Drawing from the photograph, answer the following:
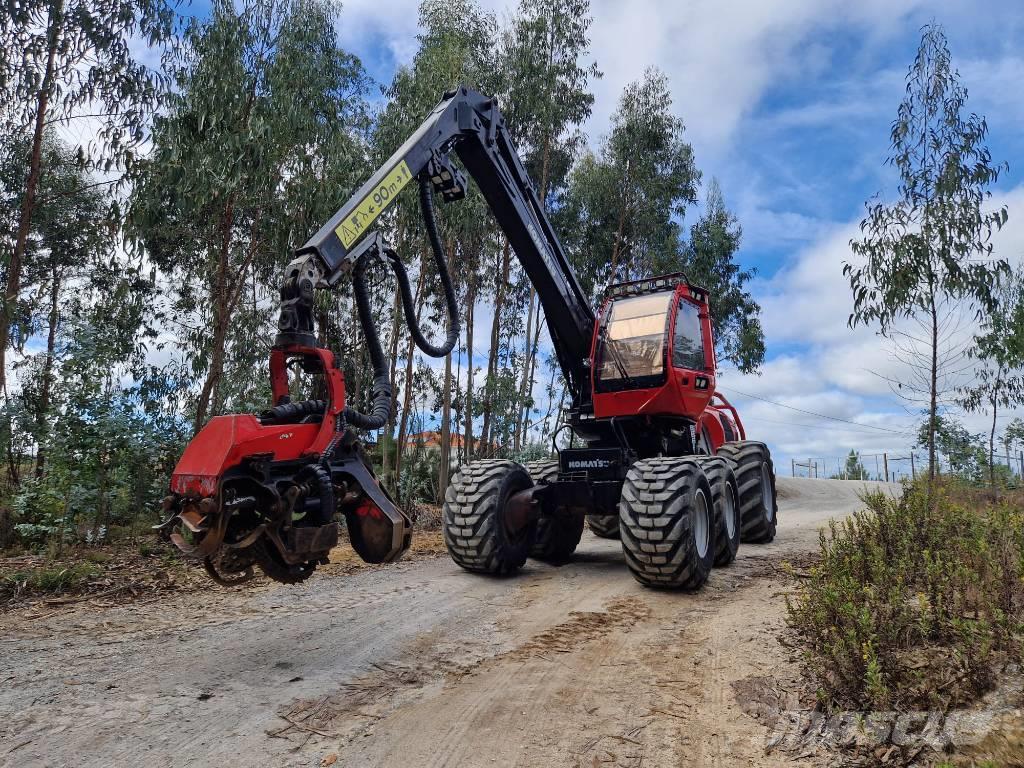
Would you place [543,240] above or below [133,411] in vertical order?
above

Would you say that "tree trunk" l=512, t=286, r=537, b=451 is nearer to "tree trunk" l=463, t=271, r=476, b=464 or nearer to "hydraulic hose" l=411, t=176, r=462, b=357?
"tree trunk" l=463, t=271, r=476, b=464

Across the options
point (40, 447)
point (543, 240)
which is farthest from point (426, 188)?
point (40, 447)

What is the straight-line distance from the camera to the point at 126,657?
14.5 feet

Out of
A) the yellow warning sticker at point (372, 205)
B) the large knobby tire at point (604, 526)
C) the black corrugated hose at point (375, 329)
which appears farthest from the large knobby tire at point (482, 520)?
the large knobby tire at point (604, 526)

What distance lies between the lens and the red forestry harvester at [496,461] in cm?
400

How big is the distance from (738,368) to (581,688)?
80.9 feet

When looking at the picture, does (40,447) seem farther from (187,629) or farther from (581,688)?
(581,688)

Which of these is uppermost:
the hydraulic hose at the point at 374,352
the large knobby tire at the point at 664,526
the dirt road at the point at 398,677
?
the hydraulic hose at the point at 374,352

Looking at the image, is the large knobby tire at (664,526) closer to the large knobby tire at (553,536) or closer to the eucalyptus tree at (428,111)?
the large knobby tire at (553,536)

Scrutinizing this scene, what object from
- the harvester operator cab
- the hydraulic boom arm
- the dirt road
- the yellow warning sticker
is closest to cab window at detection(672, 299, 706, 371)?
the harvester operator cab

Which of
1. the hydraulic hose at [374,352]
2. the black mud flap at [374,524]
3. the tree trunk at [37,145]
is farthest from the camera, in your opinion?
the tree trunk at [37,145]

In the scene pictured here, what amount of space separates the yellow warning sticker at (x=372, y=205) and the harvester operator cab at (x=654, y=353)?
10.1 feet

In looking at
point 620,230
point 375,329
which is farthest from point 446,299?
point 620,230

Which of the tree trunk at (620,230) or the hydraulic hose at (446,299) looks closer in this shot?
the hydraulic hose at (446,299)
